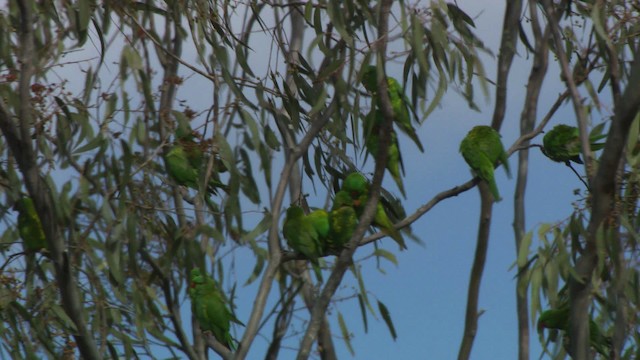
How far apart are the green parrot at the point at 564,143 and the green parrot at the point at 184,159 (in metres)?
0.94

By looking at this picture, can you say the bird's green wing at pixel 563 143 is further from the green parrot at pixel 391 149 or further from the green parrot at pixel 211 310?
the green parrot at pixel 211 310

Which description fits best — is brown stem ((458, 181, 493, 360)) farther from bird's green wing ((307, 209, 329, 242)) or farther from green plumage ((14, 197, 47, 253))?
green plumage ((14, 197, 47, 253))

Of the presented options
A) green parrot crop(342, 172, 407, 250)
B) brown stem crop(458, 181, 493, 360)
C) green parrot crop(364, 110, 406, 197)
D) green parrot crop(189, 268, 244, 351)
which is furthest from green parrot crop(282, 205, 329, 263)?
brown stem crop(458, 181, 493, 360)

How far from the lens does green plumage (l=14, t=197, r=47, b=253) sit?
8.00ft

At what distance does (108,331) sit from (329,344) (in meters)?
0.71

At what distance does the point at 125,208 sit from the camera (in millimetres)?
2451

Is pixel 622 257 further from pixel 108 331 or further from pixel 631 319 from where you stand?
pixel 108 331

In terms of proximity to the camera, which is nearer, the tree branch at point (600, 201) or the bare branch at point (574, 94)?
the tree branch at point (600, 201)

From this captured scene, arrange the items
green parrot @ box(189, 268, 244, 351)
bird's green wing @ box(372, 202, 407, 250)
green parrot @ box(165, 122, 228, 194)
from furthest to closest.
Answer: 1. green parrot @ box(189, 268, 244, 351)
2. green parrot @ box(165, 122, 228, 194)
3. bird's green wing @ box(372, 202, 407, 250)

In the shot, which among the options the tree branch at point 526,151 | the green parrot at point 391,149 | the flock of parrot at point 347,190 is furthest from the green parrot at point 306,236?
the tree branch at point 526,151

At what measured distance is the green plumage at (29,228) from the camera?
8.00ft

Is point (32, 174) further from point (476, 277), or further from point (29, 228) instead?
point (476, 277)

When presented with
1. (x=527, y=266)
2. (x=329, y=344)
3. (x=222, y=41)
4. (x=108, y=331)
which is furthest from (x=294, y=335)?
(x=222, y=41)

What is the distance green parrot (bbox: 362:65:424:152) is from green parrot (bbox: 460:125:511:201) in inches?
5.0
